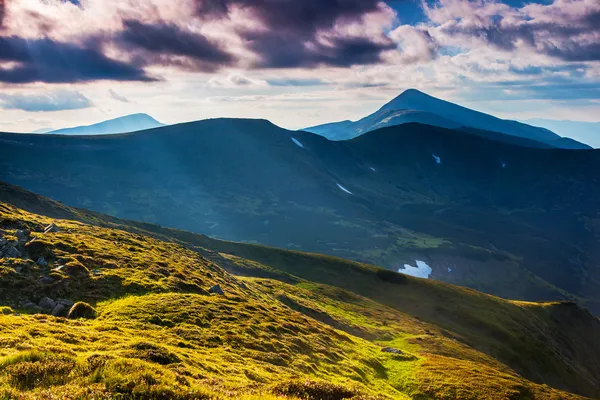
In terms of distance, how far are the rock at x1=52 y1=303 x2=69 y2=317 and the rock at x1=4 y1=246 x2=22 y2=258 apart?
11.8 metres

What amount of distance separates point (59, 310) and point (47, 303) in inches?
79.8

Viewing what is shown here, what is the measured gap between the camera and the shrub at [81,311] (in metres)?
32.3

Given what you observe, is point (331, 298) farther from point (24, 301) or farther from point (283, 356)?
point (24, 301)

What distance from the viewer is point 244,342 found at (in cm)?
3750

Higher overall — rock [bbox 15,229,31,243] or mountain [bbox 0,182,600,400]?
rock [bbox 15,229,31,243]

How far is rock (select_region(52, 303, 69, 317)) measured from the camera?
32.6 metres

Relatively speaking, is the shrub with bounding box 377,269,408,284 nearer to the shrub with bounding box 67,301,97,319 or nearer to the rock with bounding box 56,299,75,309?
the rock with bounding box 56,299,75,309

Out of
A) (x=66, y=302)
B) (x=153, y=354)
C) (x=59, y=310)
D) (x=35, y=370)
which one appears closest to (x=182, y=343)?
(x=153, y=354)

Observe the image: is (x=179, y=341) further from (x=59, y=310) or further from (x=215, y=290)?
(x=215, y=290)

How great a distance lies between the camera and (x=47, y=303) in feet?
112

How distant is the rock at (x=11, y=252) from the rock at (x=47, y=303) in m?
10.1

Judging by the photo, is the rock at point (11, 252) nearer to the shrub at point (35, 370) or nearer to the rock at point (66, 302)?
the rock at point (66, 302)

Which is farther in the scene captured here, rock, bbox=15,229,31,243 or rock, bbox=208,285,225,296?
rock, bbox=208,285,225,296

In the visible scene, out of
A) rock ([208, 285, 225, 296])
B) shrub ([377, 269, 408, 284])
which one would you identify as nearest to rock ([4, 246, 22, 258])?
rock ([208, 285, 225, 296])
